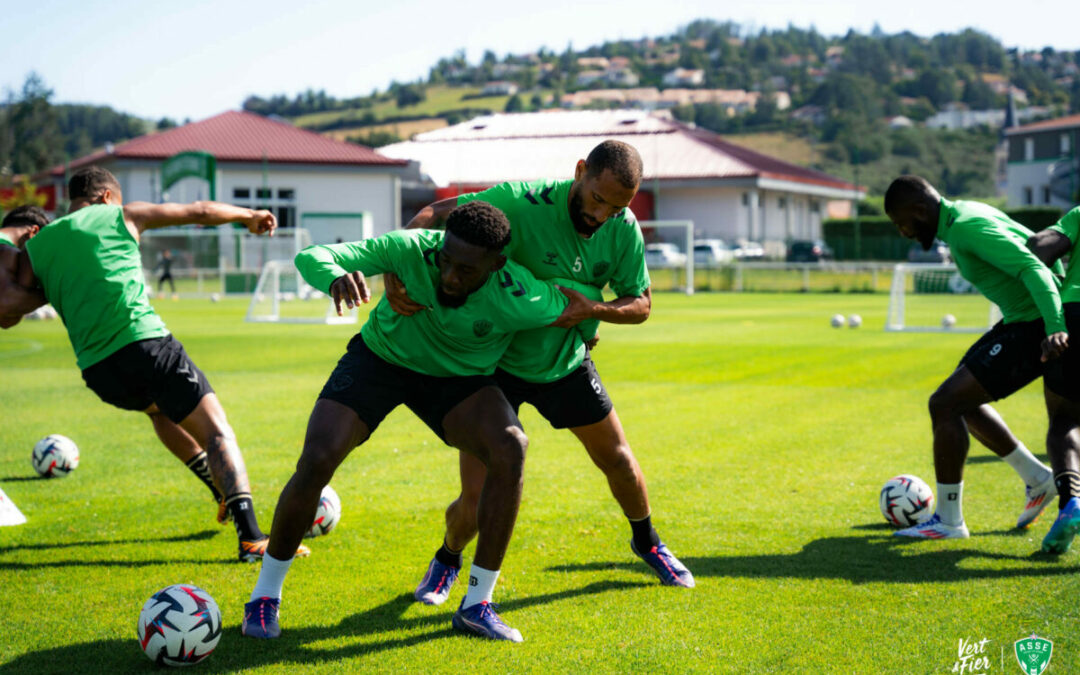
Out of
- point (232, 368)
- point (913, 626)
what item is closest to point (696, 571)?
point (913, 626)

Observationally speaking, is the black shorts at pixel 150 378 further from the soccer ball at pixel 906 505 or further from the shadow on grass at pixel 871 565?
the soccer ball at pixel 906 505

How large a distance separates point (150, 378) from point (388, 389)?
195 centimetres

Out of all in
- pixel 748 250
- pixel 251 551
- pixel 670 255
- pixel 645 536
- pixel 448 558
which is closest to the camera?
pixel 448 558

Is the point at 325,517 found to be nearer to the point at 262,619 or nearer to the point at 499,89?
the point at 262,619

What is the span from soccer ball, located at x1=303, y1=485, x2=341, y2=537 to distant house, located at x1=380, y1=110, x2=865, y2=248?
51.7 meters

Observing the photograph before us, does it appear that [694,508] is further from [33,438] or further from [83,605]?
[33,438]

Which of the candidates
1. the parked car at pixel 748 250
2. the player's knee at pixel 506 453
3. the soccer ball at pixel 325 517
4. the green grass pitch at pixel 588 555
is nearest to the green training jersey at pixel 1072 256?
the green grass pitch at pixel 588 555

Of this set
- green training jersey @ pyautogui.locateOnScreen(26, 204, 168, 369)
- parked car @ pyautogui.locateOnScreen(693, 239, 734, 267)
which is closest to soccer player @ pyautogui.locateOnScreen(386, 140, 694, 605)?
green training jersey @ pyautogui.locateOnScreen(26, 204, 168, 369)

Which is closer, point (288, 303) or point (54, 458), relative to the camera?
point (54, 458)

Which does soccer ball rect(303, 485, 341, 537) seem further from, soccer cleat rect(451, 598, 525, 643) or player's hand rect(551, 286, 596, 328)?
player's hand rect(551, 286, 596, 328)

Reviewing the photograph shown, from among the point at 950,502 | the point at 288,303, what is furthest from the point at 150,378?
the point at 288,303

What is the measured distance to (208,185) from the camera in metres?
47.7

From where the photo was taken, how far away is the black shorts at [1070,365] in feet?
20.4

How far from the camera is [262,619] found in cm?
483
